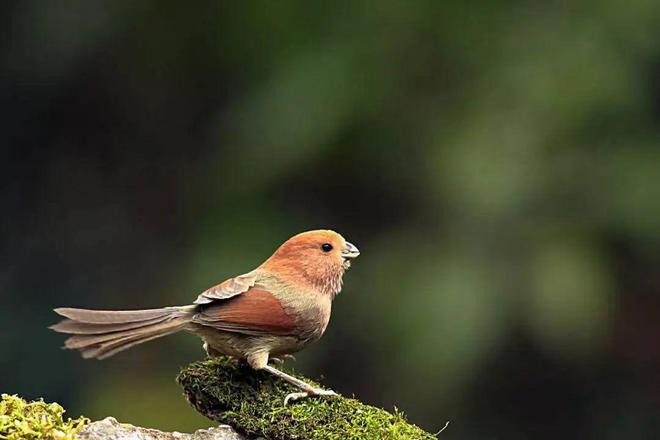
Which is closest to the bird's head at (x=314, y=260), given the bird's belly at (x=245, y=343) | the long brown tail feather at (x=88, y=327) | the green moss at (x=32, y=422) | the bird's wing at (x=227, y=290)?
the bird's wing at (x=227, y=290)

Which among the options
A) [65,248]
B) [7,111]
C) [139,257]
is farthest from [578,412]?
[7,111]

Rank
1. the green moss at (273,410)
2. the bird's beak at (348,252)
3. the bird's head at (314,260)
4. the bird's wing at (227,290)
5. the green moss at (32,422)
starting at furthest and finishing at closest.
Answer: the bird's beak at (348,252) < the bird's head at (314,260) < the bird's wing at (227,290) < the green moss at (273,410) < the green moss at (32,422)

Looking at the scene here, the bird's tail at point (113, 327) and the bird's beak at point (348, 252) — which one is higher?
the bird's beak at point (348, 252)

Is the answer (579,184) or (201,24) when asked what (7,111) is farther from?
(579,184)

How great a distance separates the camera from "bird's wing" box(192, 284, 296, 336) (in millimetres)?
3432

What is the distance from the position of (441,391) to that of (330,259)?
229 cm

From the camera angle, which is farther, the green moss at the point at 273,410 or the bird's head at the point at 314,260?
the bird's head at the point at 314,260

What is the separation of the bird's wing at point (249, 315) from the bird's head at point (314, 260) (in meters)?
0.14

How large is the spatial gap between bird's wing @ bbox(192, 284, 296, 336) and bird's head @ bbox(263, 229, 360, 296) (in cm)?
14

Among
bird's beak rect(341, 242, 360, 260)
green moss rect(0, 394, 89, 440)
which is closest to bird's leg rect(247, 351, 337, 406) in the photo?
bird's beak rect(341, 242, 360, 260)

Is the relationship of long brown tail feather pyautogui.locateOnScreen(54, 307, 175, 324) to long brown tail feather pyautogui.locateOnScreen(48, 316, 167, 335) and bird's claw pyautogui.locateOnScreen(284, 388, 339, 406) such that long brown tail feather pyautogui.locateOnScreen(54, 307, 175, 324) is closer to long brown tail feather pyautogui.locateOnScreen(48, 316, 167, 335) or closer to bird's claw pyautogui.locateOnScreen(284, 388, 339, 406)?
long brown tail feather pyautogui.locateOnScreen(48, 316, 167, 335)

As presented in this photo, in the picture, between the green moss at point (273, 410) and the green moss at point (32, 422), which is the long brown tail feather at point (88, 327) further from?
the green moss at point (32, 422)

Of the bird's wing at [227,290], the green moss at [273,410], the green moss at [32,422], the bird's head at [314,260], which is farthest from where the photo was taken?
the bird's head at [314,260]

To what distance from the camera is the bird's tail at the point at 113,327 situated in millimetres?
3398
